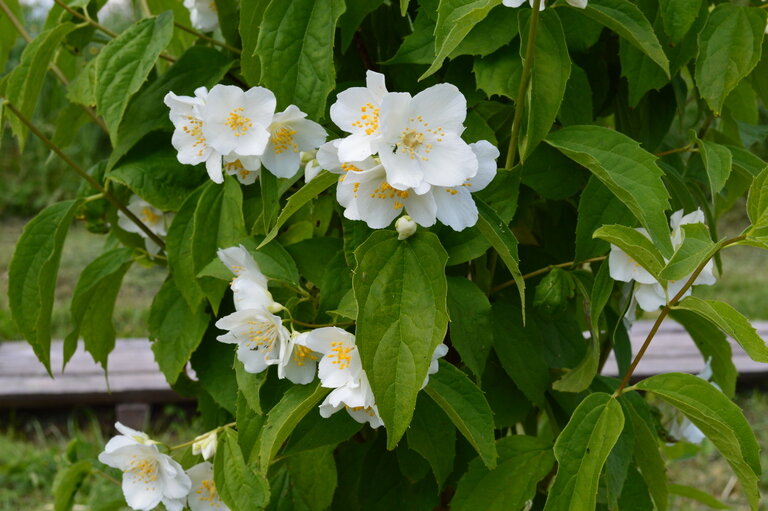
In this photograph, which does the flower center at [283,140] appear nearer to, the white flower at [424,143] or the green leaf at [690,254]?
the white flower at [424,143]

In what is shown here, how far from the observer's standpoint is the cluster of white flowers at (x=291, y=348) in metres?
0.92

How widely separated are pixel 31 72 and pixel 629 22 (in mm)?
783

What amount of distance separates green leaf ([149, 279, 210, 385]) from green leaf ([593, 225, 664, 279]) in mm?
553

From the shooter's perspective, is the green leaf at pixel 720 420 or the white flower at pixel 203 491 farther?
the white flower at pixel 203 491

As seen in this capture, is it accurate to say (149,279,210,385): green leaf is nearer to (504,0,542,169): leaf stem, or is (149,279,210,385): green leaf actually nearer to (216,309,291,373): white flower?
(216,309,291,373): white flower

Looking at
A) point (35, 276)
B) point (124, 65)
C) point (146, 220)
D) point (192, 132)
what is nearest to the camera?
point (192, 132)

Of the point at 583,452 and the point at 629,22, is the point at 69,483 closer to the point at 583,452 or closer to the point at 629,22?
the point at 583,452

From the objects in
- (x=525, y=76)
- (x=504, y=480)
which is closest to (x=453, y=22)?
(x=525, y=76)

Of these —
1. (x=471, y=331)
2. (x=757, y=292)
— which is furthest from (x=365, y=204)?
(x=757, y=292)

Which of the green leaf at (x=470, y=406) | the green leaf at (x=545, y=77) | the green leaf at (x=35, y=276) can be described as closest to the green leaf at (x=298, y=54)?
the green leaf at (x=545, y=77)

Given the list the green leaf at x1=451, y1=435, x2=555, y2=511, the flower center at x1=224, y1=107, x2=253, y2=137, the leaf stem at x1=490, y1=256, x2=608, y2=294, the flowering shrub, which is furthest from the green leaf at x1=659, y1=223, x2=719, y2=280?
the flower center at x1=224, y1=107, x2=253, y2=137

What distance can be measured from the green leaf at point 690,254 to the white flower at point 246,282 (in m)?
0.42

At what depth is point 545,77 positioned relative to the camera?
97cm

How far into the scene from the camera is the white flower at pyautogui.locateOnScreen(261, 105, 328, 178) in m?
0.97
